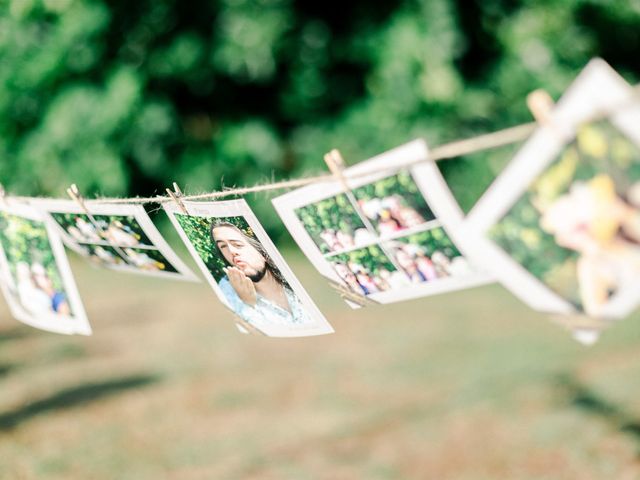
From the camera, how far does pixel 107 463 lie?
348 centimetres

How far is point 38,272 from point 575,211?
116 cm

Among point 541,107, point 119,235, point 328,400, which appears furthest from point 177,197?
point 328,400

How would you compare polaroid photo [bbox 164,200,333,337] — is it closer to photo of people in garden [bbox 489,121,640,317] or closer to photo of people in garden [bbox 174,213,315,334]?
photo of people in garden [bbox 174,213,315,334]

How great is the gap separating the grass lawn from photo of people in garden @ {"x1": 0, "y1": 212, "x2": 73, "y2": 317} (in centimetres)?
171

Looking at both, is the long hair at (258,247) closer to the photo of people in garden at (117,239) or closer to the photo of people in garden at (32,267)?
the photo of people in garden at (117,239)

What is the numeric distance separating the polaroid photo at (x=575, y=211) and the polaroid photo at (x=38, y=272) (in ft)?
2.96

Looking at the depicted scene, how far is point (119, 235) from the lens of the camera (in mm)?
1624

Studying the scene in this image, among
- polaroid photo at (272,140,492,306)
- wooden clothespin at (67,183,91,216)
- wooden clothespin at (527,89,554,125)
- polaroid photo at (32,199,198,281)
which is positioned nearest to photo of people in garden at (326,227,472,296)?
polaroid photo at (272,140,492,306)

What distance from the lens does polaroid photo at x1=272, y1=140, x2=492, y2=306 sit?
1179 millimetres

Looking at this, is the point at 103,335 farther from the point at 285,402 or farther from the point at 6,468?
the point at 6,468

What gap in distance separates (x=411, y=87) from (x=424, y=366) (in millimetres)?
3879

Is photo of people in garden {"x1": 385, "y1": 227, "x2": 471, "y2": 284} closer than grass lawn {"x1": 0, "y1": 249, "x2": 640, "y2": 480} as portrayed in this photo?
Yes

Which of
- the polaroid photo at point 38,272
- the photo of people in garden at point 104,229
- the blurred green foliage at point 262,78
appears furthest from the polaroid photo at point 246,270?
the blurred green foliage at point 262,78

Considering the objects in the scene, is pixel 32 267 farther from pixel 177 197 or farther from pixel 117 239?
pixel 177 197
